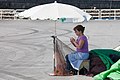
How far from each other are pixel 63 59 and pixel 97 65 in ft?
3.15

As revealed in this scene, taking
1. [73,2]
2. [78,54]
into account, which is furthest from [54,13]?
[73,2]

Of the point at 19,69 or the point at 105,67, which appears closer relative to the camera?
the point at 105,67

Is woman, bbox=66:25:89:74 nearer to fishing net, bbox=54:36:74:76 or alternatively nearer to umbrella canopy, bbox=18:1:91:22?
fishing net, bbox=54:36:74:76

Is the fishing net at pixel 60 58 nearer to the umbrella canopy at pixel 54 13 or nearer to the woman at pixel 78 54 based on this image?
the woman at pixel 78 54

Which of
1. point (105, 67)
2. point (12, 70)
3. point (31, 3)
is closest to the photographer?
point (105, 67)

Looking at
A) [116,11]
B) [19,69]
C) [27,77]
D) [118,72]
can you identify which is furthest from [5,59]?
[116,11]

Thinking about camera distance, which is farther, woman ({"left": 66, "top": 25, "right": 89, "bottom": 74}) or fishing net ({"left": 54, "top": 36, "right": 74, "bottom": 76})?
fishing net ({"left": 54, "top": 36, "right": 74, "bottom": 76})

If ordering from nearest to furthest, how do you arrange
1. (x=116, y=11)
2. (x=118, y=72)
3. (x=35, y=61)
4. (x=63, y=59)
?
(x=118, y=72) < (x=63, y=59) < (x=35, y=61) < (x=116, y=11)

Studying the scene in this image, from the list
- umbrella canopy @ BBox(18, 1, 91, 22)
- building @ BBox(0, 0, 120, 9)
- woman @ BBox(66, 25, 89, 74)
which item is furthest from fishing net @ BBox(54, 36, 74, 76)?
building @ BBox(0, 0, 120, 9)

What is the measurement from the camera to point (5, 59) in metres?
12.5

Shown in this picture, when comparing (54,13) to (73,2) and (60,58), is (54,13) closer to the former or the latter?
(60,58)

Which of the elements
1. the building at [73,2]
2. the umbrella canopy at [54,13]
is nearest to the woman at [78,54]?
the umbrella canopy at [54,13]

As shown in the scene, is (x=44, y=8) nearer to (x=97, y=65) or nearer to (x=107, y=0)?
(x=97, y=65)

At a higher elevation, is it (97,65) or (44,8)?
(44,8)
